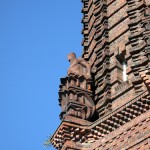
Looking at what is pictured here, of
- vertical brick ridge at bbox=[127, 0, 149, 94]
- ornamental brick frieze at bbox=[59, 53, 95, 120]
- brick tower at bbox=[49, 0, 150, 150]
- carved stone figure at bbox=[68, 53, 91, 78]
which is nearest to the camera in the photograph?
brick tower at bbox=[49, 0, 150, 150]

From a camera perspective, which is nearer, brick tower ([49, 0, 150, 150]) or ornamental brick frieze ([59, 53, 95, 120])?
brick tower ([49, 0, 150, 150])

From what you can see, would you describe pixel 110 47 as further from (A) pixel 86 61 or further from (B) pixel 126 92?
(B) pixel 126 92

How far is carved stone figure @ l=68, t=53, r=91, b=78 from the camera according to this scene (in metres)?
18.4

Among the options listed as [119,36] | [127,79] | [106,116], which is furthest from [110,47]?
[106,116]

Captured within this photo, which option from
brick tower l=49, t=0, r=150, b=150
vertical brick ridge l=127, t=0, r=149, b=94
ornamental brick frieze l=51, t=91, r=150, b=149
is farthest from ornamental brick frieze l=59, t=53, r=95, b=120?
vertical brick ridge l=127, t=0, r=149, b=94

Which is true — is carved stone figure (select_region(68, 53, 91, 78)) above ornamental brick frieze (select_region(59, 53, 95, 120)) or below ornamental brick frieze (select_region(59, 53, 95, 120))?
above

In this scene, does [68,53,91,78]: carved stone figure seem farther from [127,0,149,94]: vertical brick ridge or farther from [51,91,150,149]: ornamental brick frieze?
[51,91,150,149]: ornamental brick frieze

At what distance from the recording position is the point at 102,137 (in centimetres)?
1688

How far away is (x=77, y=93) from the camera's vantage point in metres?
17.7

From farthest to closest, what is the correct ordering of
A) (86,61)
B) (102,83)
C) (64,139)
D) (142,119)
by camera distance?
(86,61) → (102,83) → (64,139) → (142,119)

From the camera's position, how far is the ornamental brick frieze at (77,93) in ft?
57.0

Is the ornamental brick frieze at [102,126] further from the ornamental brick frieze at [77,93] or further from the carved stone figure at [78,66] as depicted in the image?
the carved stone figure at [78,66]

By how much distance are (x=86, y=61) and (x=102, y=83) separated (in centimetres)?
145

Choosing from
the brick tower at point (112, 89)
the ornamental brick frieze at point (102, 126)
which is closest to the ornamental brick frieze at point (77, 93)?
the brick tower at point (112, 89)
